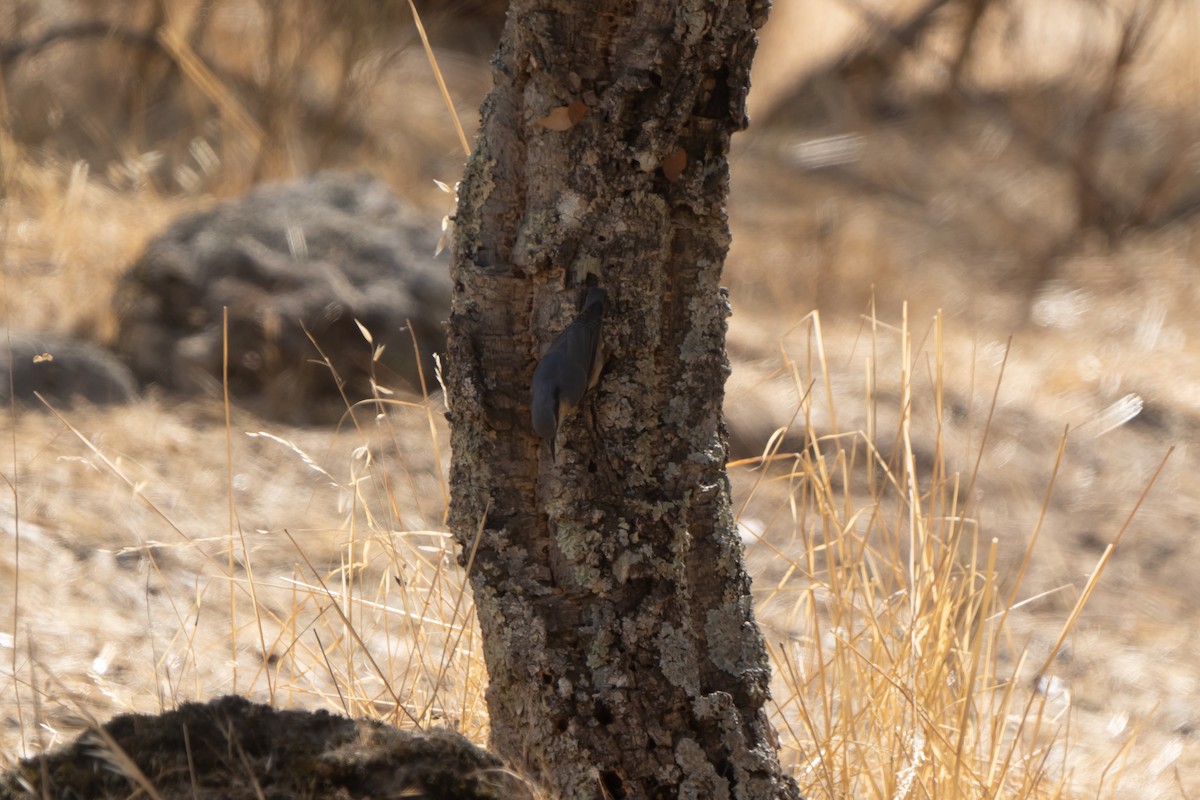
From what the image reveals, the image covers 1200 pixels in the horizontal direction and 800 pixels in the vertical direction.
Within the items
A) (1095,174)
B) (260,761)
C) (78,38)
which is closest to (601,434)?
(260,761)

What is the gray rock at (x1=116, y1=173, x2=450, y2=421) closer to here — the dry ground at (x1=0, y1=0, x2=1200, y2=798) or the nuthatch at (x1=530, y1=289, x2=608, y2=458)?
the dry ground at (x1=0, y1=0, x2=1200, y2=798)

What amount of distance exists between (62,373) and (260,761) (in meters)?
2.89

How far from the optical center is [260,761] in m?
1.15

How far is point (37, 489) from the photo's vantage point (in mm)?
3090

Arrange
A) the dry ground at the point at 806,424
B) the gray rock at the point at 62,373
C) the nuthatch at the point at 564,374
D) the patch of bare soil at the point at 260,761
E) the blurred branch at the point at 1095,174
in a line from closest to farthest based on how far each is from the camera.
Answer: the patch of bare soil at the point at 260,761
the nuthatch at the point at 564,374
the dry ground at the point at 806,424
the gray rock at the point at 62,373
the blurred branch at the point at 1095,174

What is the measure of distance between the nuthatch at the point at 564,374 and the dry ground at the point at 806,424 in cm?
40

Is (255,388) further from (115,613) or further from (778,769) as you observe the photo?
(778,769)

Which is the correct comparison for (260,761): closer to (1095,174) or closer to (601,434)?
(601,434)

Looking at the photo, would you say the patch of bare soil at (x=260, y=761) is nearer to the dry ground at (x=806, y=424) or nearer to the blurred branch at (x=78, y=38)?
the dry ground at (x=806, y=424)

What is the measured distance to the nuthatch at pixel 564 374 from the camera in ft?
4.28

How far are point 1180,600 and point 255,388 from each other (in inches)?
118

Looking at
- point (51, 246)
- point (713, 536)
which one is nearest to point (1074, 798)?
point (713, 536)

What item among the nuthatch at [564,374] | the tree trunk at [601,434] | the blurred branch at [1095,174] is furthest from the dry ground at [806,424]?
the nuthatch at [564,374]

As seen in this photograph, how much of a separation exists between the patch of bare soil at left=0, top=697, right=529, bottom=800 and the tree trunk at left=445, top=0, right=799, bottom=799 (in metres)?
0.24
